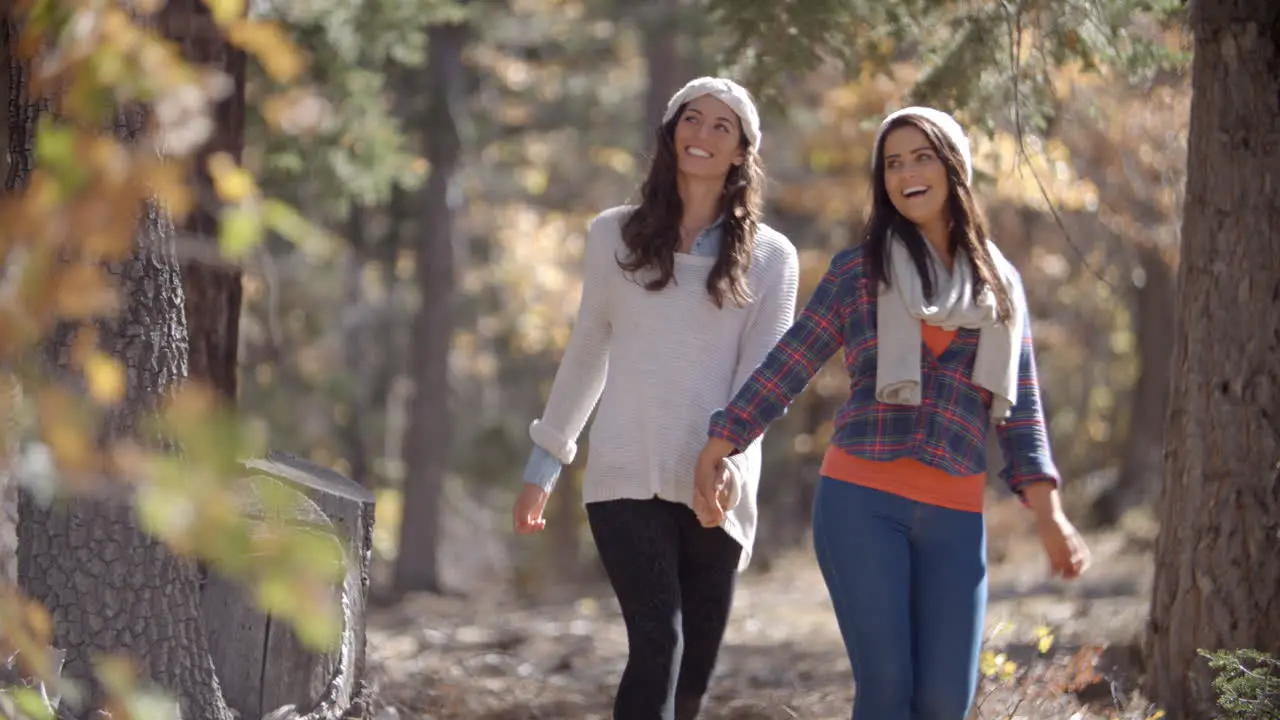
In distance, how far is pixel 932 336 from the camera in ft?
14.4

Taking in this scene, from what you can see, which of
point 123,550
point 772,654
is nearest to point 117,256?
point 123,550

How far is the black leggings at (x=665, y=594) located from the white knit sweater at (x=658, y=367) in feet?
0.24

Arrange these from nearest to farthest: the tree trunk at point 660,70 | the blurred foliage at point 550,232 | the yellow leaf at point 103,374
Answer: the yellow leaf at point 103,374
the blurred foliage at point 550,232
the tree trunk at point 660,70

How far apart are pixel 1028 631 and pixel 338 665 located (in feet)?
17.8

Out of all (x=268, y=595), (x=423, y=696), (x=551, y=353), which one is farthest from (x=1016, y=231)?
(x=268, y=595)

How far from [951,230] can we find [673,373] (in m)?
0.92

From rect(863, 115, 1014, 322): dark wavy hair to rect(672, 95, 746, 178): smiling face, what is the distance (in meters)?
0.54

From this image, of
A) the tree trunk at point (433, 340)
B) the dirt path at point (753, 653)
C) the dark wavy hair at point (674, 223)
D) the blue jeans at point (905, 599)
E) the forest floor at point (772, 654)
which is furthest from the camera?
the tree trunk at point (433, 340)

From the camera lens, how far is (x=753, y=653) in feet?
31.4

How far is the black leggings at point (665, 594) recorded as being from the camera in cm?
445

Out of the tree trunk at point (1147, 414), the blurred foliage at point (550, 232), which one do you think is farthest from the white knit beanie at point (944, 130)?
the tree trunk at point (1147, 414)

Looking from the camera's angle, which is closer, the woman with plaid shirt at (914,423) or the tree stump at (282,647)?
the woman with plaid shirt at (914,423)

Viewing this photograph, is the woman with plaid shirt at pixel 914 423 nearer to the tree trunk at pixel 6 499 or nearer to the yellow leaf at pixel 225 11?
the tree trunk at pixel 6 499

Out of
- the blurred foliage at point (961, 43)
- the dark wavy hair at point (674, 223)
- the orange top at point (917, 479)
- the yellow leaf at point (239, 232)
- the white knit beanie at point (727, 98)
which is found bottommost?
the orange top at point (917, 479)
